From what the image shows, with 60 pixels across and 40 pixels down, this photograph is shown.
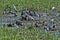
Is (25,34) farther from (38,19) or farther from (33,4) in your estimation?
(33,4)

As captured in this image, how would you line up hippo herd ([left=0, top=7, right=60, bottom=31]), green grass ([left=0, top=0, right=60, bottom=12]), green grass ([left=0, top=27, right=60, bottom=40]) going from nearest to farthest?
green grass ([left=0, top=27, right=60, bottom=40]) → hippo herd ([left=0, top=7, right=60, bottom=31]) → green grass ([left=0, top=0, right=60, bottom=12])

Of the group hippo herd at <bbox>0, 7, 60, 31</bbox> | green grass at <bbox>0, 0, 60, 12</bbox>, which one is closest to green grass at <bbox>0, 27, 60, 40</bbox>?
hippo herd at <bbox>0, 7, 60, 31</bbox>

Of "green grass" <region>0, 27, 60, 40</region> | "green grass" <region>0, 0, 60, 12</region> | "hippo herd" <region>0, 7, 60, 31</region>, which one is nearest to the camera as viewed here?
"green grass" <region>0, 27, 60, 40</region>

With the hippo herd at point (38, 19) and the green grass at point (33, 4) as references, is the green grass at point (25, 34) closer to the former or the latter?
the hippo herd at point (38, 19)

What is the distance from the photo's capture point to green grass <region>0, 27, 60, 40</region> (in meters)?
8.23

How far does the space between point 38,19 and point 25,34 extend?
2232mm

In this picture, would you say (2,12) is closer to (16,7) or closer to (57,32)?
(16,7)

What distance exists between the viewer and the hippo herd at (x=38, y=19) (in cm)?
972

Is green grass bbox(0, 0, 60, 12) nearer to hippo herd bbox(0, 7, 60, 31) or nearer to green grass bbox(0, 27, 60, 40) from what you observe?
hippo herd bbox(0, 7, 60, 31)

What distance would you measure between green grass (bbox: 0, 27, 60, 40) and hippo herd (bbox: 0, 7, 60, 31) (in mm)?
636

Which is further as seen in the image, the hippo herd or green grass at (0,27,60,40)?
the hippo herd

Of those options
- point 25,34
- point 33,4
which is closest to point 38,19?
point 25,34

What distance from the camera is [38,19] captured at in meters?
10.8

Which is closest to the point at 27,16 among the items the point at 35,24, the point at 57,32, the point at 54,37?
the point at 35,24
